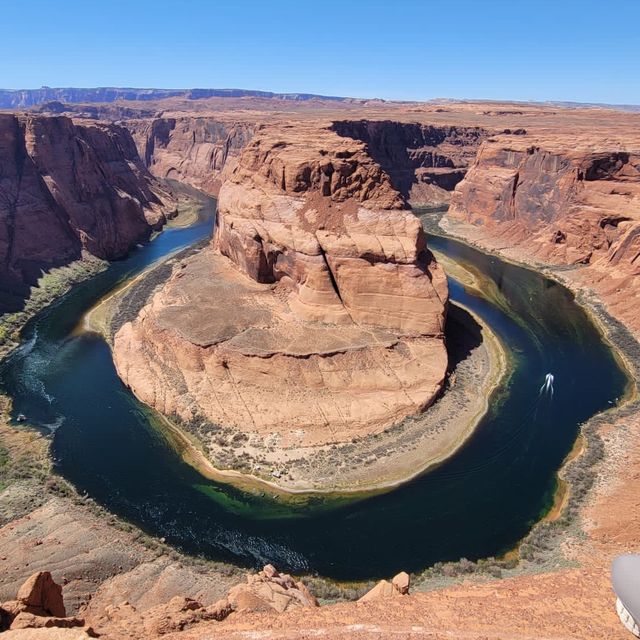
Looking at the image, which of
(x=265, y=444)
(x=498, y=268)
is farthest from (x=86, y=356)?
(x=498, y=268)

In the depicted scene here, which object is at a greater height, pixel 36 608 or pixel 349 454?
pixel 36 608

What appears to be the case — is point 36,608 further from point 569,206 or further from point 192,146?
point 192,146

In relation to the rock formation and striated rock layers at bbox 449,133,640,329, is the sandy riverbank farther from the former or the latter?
striated rock layers at bbox 449,133,640,329

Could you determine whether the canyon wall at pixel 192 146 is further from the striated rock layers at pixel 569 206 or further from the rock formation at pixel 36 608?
the rock formation at pixel 36 608

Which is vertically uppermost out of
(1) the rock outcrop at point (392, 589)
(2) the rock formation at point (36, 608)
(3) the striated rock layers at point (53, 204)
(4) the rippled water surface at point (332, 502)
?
(3) the striated rock layers at point (53, 204)

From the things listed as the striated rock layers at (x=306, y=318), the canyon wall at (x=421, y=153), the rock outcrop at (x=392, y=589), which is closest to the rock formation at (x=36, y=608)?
the rock outcrop at (x=392, y=589)

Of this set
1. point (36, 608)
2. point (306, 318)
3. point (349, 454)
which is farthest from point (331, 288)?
point (36, 608)
